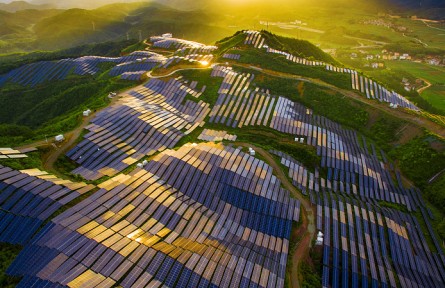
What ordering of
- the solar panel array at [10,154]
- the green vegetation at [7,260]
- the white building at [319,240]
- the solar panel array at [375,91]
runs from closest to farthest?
the green vegetation at [7,260] → the white building at [319,240] → the solar panel array at [10,154] → the solar panel array at [375,91]

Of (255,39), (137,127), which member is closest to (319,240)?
(137,127)

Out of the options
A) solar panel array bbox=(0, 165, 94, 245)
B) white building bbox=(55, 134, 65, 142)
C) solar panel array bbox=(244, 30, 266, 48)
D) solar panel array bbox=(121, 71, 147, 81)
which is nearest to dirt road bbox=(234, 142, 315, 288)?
solar panel array bbox=(0, 165, 94, 245)

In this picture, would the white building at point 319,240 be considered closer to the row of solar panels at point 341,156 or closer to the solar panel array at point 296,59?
the row of solar panels at point 341,156

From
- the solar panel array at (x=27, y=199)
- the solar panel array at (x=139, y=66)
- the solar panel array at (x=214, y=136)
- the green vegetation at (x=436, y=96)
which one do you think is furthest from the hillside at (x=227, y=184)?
the green vegetation at (x=436, y=96)

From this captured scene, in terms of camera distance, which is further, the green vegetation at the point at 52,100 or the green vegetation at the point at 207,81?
the green vegetation at the point at 52,100

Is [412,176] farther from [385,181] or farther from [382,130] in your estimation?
[382,130]

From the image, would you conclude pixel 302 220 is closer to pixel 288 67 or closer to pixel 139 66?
pixel 288 67
